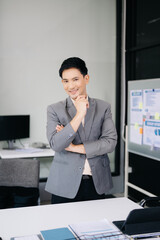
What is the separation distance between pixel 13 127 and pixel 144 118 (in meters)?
1.69

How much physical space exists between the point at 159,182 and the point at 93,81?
177cm

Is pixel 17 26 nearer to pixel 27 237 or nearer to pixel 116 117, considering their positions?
pixel 116 117

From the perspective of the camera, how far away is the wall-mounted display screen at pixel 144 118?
11.2 feet

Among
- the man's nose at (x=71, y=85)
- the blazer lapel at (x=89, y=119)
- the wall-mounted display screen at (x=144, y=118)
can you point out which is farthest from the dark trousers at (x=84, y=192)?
the wall-mounted display screen at (x=144, y=118)

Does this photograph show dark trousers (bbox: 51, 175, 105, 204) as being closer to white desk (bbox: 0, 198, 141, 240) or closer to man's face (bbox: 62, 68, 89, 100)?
white desk (bbox: 0, 198, 141, 240)

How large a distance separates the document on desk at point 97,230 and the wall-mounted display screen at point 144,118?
6.85 feet

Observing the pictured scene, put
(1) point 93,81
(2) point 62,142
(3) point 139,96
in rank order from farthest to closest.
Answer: (1) point 93,81 → (3) point 139,96 → (2) point 62,142

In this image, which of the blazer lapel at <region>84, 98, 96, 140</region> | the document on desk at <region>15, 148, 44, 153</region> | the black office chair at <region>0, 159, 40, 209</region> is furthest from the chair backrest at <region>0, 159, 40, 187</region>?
the document on desk at <region>15, 148, 44, 153</region>

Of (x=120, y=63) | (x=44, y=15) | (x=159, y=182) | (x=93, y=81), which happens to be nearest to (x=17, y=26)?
(x=44, y=15)

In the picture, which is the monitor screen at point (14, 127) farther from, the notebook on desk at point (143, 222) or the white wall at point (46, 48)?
the notebook on desk at point (143, 222)

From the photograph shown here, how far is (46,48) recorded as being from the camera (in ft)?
14.1

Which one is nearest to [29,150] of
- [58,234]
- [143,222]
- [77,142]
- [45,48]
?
[45,48]

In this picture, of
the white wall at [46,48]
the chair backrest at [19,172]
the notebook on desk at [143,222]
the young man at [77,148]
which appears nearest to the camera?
the notebook on desk at [143,222]

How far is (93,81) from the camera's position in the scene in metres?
4.61
